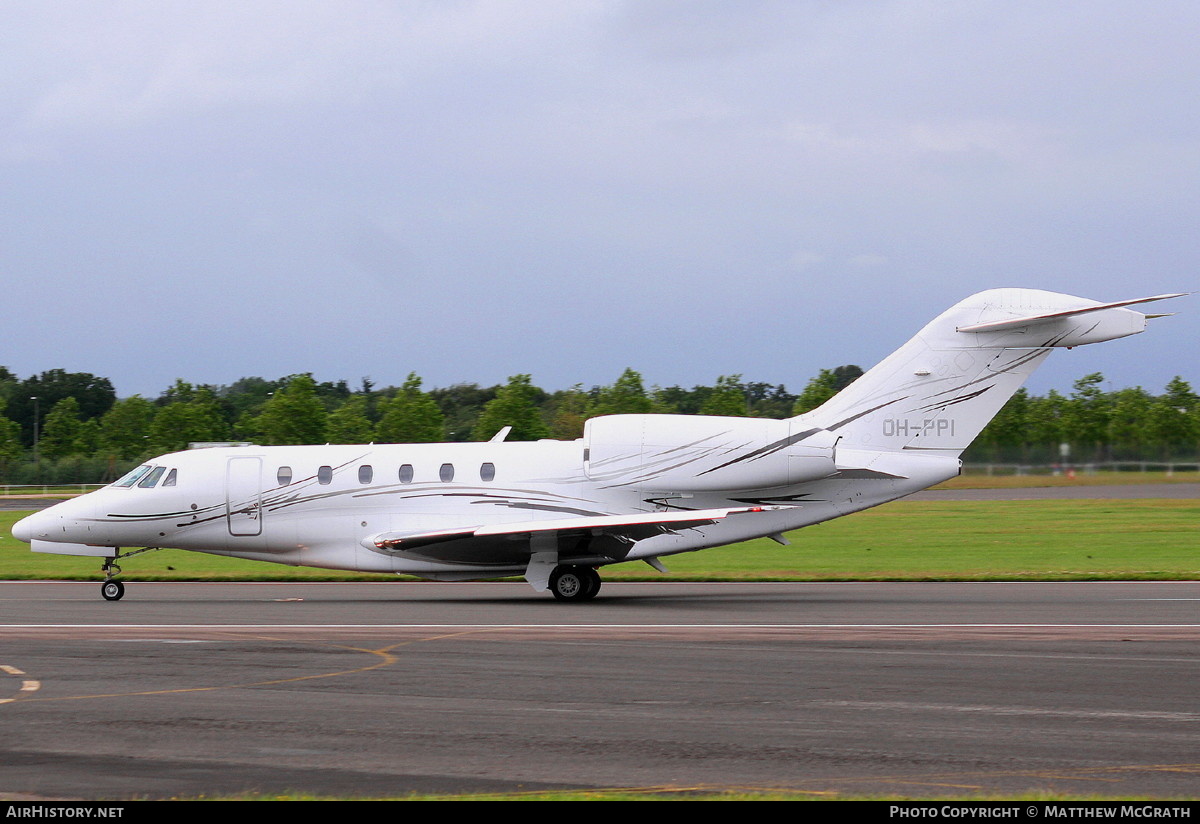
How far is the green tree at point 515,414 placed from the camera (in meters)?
81.1

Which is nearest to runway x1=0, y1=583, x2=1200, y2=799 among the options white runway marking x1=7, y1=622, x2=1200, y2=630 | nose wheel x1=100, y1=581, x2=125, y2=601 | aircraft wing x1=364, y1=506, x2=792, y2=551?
white runway marking x1=7, y1=622, x2=1200, y2=630

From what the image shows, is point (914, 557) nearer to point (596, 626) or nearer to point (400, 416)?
point (596, 626)

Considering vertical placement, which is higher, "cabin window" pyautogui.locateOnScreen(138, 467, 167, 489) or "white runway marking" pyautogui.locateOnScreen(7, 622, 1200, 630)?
"cabin window" pyautogui.locateOnScreen(138, 467, 167, 489)

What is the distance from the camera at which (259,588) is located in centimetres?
2564

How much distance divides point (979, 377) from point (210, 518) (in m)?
14.7

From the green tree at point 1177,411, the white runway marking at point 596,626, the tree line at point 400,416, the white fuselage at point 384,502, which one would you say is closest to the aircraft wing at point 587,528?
the white fuselage at point 384,502

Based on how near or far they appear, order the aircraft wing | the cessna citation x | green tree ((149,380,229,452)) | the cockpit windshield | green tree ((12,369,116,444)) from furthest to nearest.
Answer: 1. green tree ((12,369,116,444))
2. green tree ((149,380,229,452))
3. the cockpit windshield
4. the cessna citation x
5. the aircraft wing

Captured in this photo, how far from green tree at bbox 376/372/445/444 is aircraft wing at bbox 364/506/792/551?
2252 inches

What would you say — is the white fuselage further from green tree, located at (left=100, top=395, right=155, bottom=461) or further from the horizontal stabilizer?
green tree, located at (left=100, top=395, right=155, bottom=461)

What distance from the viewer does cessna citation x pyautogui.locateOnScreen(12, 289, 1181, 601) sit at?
22.4 m

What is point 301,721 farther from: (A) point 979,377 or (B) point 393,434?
(B) point 393,434

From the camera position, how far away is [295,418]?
79.9m

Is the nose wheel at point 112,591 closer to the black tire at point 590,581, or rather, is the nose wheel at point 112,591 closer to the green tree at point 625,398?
the black tire at point 590,581
